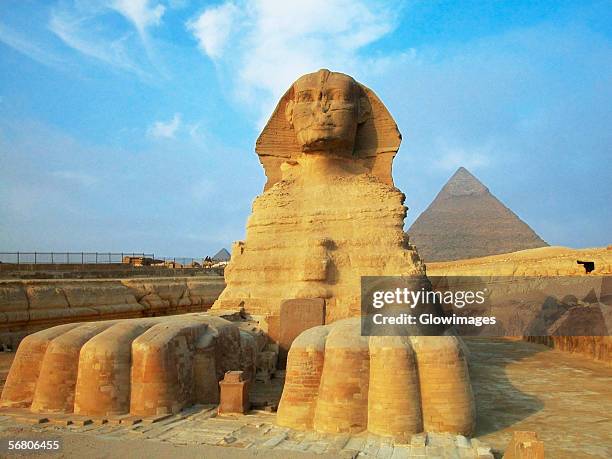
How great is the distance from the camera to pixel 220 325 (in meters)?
8.45

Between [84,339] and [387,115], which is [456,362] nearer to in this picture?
Result: [84,339]

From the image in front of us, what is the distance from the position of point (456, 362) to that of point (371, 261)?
3845 millimetres

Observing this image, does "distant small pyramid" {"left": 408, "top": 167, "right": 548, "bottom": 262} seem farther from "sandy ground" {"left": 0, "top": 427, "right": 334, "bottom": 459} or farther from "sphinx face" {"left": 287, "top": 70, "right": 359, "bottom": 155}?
"sandy ground" {"left": 0, "top": 427, "right": 334, "bottom": 459}

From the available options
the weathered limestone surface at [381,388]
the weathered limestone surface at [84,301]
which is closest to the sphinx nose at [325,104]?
the weathered limestone surface at [381,388]

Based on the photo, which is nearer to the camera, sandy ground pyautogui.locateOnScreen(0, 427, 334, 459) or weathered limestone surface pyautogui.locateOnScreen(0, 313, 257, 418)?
sandy ground pyautogui.locateOnScreen(0, 427, 334, 459)

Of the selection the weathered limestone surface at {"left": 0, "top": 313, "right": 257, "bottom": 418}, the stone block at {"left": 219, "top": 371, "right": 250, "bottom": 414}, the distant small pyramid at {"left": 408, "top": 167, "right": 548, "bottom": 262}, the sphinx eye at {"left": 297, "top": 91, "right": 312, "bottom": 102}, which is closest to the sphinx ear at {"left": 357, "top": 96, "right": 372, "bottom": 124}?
the sphinx eye at {"left": 297, "top": 91, "right": 312, "bottom": 102}

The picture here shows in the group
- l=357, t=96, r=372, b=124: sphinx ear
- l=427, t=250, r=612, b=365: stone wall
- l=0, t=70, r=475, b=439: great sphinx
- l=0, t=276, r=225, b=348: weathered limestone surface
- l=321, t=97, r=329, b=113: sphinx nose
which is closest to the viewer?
l=0, t=70, r=475, b=439: great sphinx

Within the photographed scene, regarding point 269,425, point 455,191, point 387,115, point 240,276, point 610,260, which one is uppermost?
point 455,191

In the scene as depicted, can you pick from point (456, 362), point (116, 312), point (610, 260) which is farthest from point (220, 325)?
point (610, 260)

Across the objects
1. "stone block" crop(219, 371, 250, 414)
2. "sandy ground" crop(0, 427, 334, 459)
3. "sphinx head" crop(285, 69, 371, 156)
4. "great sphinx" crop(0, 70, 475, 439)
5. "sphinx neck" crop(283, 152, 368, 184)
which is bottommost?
"sandy ground" crop(0, 427, 334, 459)

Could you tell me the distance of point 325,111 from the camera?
11.4m

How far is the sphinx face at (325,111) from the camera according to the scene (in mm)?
11305

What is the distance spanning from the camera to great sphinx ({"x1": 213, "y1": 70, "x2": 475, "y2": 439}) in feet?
20.6

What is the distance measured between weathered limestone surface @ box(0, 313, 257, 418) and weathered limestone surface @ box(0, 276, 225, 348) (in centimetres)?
→ 723
